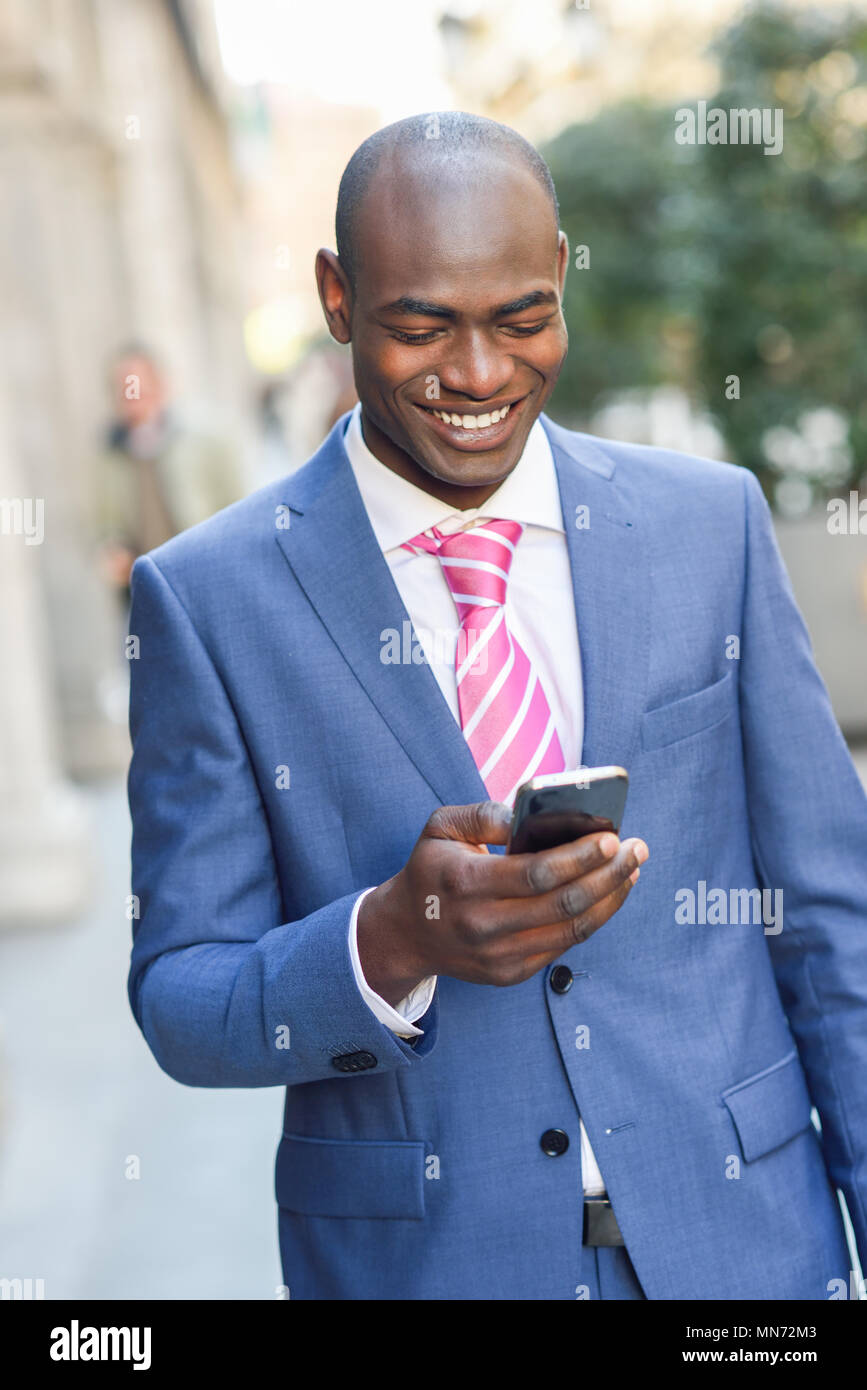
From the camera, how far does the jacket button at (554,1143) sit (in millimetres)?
1821

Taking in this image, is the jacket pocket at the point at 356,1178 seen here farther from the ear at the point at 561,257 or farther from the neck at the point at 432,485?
the ear at the point at 561,257

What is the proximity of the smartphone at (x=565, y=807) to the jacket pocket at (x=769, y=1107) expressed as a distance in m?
0.58

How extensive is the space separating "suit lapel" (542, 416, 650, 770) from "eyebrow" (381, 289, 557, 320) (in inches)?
13.1

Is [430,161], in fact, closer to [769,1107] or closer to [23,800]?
[769,1107]

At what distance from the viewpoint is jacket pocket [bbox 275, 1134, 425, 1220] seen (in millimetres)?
1840

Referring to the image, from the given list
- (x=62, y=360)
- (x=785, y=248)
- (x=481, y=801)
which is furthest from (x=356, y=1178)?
(x=62, y=360)

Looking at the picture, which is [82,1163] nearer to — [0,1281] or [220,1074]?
[0,1281]

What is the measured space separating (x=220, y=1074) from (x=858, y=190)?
26.3 feet

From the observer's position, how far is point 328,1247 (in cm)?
190

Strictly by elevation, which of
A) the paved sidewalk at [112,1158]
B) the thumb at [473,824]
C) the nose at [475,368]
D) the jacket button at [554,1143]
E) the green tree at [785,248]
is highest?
the green tree at [785,248]

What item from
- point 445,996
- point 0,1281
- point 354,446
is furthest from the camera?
point 0,1281

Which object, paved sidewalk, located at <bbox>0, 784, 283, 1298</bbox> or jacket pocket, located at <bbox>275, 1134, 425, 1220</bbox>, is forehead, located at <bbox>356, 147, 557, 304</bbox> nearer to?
jacket pocket, located at <bbox>275, 1134, 425, 1220</bbox>

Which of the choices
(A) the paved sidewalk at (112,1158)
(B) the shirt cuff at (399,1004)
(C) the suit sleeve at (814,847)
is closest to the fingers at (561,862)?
(B) the shirt cuff at (399,1004)
